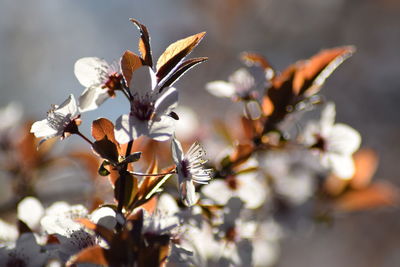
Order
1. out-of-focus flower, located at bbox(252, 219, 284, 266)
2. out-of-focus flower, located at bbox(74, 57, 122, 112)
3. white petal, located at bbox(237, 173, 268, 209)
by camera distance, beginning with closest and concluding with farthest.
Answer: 1. out-of-focus flower, located at bbox(74, 57, 122, 112)
2. white petal, located at bbox(237, 173, 268, 209)
3. out-of-focus flower, located at bbox(252, 219, 284, 266)

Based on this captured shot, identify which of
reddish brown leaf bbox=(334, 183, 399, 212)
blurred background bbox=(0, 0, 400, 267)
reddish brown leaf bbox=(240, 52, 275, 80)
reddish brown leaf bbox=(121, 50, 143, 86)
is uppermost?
blurred background bbox=(0, 0, 400, 267)

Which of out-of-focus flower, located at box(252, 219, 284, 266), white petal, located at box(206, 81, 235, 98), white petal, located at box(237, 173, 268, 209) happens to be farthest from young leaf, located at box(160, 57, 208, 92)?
out-of-focus flower, located at box(252, 219, 284, 266)

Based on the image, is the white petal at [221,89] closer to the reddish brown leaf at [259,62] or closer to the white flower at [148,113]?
the reddish brown leaf at [259,62]

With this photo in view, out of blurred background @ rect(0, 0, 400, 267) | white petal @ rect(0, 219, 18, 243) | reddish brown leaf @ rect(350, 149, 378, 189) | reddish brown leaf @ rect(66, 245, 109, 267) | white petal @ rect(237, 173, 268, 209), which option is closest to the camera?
reddish brown leaf @ rect(66, 245, 109, 267)

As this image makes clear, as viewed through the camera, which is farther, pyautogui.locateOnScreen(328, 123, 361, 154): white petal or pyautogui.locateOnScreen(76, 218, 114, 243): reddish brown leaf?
pyautogui.locateOnScreen(328, 123, 361, 154): white petal

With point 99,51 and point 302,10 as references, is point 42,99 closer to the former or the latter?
point 99,51

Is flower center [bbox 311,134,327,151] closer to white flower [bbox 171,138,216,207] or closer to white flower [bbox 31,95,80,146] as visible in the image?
white flower [bbox 171,138,216,207]

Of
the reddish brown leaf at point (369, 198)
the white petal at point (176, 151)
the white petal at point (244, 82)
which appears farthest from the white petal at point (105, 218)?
the reddish brown leaf at point (369, 198)
